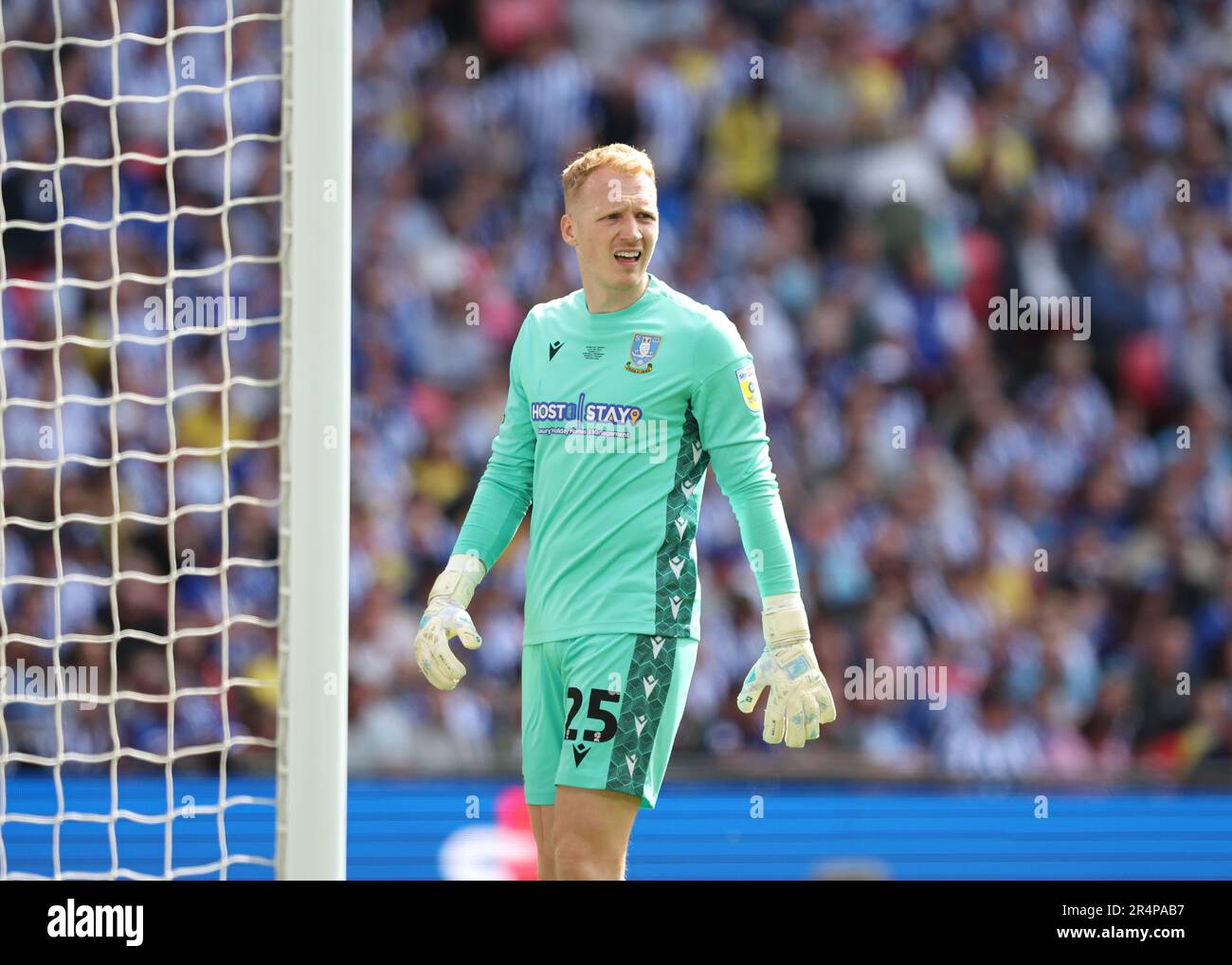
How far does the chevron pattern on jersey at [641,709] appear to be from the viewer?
3.84 m

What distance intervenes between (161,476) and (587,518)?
524cm

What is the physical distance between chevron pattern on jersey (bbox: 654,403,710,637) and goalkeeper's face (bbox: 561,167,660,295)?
35 centimetres

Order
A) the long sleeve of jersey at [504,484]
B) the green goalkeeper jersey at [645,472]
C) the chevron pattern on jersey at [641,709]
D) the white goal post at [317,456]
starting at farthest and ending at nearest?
Result: the long sleeve of jersey at [504,484]
the green goalkeeper jersey at [645,472]
the chevron pattern on jersey at [641,709]
the white goal post at [317,456]

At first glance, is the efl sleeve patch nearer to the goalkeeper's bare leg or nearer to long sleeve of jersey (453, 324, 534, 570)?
long sleeve of jersey (453, 324, 534, 570)

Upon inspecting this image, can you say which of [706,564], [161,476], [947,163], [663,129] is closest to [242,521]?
[161,476]

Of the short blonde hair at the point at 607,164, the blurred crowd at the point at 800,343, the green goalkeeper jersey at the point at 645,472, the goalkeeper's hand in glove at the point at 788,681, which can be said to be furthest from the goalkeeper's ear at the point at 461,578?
the blurred crowd at the point at 800,343

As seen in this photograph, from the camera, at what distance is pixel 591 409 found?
13.1ft

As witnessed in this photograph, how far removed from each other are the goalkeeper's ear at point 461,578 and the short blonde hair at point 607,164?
35.5 inches

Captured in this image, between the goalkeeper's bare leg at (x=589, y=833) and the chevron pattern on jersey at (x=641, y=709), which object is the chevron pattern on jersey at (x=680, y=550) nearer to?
the chevron pattern on jersey at (x=641, y=709)

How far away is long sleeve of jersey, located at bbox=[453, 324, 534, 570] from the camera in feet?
13.9

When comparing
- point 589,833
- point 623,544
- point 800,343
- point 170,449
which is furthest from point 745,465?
point 800,343

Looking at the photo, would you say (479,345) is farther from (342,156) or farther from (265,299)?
(342,156)

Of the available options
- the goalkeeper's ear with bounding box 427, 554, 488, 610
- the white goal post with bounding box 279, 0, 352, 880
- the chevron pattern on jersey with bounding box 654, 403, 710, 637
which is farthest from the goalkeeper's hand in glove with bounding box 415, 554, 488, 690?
the chevron pattern on jersey with bounding box 654, 403, 710, 637
